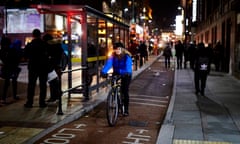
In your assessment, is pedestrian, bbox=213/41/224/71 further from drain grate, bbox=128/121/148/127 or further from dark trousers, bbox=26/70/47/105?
drain grate, bbox=128/121/148/127

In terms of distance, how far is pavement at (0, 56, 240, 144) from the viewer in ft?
24.4

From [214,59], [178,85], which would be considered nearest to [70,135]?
[178,85]

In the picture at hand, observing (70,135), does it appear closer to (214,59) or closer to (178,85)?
(178,85)

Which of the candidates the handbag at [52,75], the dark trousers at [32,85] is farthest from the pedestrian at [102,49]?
the dark trousers at [32,85]

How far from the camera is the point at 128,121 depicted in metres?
9.28

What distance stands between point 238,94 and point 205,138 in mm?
6398

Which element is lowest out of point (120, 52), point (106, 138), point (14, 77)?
point (106, 138)

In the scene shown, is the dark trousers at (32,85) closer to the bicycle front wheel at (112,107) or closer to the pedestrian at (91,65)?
the pedestrian at (91,65)

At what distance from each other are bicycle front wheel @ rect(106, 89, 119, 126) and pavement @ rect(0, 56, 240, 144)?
101 centimetres

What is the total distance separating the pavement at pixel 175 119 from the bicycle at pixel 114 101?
1016 millimetres

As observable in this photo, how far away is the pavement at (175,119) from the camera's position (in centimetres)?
745

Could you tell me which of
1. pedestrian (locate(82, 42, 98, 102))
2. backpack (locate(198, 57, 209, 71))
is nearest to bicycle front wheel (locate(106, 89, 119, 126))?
pedestrian (locate(82, 42, 98, 102))

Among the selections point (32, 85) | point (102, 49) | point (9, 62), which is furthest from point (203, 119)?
point (102, 49)

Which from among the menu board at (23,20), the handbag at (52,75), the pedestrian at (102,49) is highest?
the menu board at (23,20)
